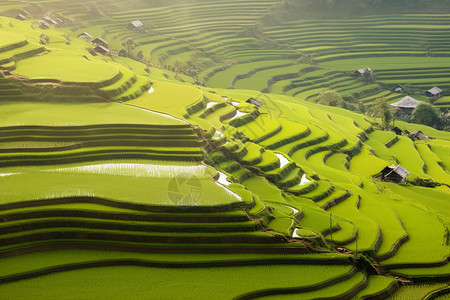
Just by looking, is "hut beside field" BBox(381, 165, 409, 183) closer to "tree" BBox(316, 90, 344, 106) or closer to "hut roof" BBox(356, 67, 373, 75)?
"tree" BBox(316, 90, 344, 106)

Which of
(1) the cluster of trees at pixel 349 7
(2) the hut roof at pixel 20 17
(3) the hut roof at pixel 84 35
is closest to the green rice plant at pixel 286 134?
(3) the hut roof at pixel 84 35

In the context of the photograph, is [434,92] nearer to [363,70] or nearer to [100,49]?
[363,70]

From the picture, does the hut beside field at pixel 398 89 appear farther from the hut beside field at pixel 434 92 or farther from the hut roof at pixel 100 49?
the hut roof at pixel 100 49

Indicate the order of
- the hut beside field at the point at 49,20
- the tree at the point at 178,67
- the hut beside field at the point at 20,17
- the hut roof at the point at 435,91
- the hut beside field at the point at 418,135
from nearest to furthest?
the hut beside field at the point at 418,135 < the tree at the point at 178,67 < the hut beside field at the point at 20,17 < the hut roof at the point at 435,91 < the hut beside field at the point at 49,20

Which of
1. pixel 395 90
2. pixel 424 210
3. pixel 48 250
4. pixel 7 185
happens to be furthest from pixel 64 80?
pixel 395 90

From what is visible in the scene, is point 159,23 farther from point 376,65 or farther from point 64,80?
point 64,80

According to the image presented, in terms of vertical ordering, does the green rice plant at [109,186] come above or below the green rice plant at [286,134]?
above

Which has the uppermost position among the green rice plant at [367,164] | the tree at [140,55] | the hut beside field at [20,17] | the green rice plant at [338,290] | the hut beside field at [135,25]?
the green rice plant at [338,290]
